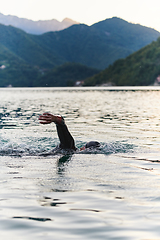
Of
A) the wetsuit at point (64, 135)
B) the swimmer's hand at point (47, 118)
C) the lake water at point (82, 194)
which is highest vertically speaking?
the swimmer's hand at point (47, 118)

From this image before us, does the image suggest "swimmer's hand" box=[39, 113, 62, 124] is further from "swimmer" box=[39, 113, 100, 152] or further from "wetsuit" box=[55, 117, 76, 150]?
"wetsuit" box=[55, 117, 76, 150]

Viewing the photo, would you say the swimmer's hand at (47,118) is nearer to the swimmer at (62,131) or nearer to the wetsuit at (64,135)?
the swimmer at (62,131)

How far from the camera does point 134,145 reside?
1370 centimetres

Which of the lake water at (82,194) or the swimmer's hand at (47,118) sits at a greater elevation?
the swimmer's hand at (47,118)

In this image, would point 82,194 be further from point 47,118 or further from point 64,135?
point 64,135

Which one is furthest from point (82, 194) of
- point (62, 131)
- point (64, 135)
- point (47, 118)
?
point (64, 135)

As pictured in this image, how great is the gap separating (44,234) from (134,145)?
8.92m

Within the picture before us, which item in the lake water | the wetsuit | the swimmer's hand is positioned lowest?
the lake water

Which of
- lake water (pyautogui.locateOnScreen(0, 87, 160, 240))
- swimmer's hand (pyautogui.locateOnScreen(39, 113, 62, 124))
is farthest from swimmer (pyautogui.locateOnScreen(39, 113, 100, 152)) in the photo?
lake water (pyautogui.locateOnScreen(0, 87, 160, 240))

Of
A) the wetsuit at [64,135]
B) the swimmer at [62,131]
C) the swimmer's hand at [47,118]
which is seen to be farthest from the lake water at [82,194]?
the swimmer's hand at [47,118]

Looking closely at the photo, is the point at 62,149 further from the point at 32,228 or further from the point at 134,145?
the point at 32,228

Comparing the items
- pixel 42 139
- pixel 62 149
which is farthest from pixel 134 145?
pixel 42 139

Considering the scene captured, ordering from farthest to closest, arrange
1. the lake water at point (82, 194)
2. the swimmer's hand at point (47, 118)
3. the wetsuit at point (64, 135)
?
1. the wetsuit at point (64, 135)
2. the swimmer's hand at point (47, 118)
3. the lake water at point (82, 194)

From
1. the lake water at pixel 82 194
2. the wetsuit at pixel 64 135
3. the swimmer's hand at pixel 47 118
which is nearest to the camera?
the lake water at pixel 82 194
